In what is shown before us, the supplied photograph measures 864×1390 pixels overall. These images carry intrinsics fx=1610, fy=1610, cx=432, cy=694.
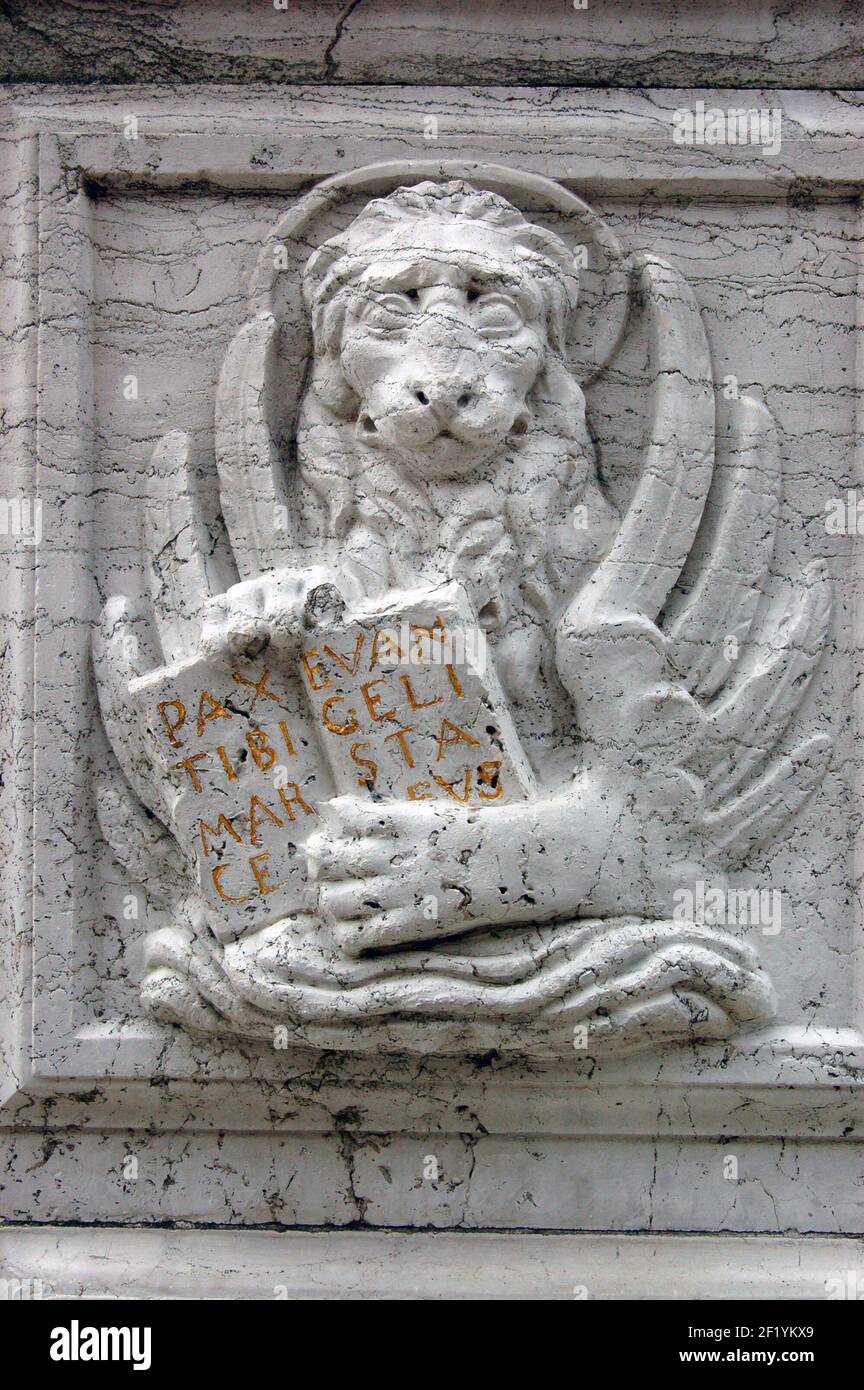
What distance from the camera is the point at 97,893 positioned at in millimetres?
3309

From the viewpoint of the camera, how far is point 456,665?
10.0 feet

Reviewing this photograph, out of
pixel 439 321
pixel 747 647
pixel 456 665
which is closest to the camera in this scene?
pixel 456 665

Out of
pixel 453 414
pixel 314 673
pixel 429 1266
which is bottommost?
pixel 429 1266

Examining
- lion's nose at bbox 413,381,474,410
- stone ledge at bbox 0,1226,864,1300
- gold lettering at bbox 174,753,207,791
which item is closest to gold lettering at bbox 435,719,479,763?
gold lettering at bbox 174,753,207,791

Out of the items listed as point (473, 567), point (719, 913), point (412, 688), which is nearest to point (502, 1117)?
point (719, 913)

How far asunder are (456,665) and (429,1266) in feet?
3.99

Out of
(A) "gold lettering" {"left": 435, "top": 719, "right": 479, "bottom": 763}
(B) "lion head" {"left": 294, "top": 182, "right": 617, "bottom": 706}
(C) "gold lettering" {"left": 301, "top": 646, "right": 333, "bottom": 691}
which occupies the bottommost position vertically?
(A) "gold lettering" {"left": 435, "top": 719, "right": 479, "bottom": 763}

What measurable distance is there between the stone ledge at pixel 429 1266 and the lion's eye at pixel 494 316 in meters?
1.81

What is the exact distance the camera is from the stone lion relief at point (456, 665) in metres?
3.07

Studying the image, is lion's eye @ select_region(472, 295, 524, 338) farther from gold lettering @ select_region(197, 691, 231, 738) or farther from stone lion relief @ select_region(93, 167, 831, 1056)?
gold lettering @ select_region(197, 691, 231, 738)

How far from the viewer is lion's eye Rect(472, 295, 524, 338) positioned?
3.20m

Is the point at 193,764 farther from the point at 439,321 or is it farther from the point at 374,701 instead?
the point at 439,321

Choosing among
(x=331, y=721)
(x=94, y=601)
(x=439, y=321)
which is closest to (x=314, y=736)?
(x=331, y=721)

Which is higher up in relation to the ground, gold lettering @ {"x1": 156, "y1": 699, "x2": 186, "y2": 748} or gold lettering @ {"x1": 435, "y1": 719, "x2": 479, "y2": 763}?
gold lettering @ {"x1": 156, "y1": 699, "x2": 186, "y2": 748}
